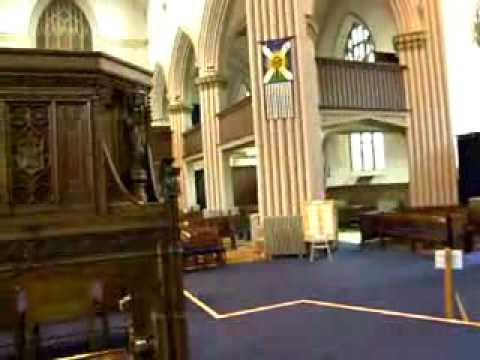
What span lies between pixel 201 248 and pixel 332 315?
4.60m

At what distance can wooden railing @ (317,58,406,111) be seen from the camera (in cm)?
1187

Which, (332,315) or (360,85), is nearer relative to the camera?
(332,315)

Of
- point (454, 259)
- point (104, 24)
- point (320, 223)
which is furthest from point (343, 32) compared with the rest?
point (454, 259)

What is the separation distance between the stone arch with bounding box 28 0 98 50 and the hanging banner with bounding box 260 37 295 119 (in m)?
14.8

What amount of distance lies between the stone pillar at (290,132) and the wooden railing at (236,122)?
2138mm

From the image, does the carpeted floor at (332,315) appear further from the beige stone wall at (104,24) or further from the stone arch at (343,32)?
the beige stone wall at (104,24)

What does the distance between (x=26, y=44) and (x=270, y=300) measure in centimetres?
1997

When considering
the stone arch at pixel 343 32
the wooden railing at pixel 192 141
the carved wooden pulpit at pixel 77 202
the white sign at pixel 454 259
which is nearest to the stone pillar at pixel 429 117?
the stone arch at pixel 343 32

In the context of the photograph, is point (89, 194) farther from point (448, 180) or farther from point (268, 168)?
point (448, 180)

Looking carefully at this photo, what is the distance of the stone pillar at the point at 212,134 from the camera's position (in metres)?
16.0

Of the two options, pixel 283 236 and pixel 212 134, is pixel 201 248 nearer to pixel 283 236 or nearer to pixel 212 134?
pixel 283 236

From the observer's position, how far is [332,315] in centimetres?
496

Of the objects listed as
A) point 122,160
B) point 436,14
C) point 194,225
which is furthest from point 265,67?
point 122,160

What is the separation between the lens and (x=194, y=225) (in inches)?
423
